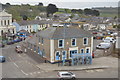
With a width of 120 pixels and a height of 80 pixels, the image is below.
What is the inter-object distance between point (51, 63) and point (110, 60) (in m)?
6.57

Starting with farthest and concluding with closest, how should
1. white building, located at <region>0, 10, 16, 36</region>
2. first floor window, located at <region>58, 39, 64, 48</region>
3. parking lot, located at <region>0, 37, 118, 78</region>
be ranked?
white building, located at <region>0, 10, 16, 36</region>
first floor window, located at <region>58, 39, 64, 48</region>
parking lot, located at <region>0, 37, 118, 78</region>

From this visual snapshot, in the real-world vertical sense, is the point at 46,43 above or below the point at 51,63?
above

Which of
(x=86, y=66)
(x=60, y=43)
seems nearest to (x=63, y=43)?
(x=60, y=43)

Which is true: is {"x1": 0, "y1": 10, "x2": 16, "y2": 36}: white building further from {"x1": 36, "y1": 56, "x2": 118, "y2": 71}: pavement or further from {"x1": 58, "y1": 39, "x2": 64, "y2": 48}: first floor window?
{"x1": 36, "y1": 56, "x2": 118, "y2": 71}: pavement

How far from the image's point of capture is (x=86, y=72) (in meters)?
16.3

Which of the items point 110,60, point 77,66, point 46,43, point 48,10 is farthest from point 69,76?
point 48,10

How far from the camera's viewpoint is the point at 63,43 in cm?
1941

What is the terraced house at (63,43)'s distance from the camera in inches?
750

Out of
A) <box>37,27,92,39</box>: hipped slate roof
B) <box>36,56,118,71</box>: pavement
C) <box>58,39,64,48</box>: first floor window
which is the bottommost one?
<box>36,56,118,71</box>: pavement

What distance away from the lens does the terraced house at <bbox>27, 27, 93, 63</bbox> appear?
1905 centimetres

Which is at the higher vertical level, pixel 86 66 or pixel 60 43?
pixel 60 43

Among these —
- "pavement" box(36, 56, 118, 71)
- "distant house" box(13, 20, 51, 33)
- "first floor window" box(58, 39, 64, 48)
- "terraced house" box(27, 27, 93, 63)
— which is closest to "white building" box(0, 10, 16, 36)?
"distant house" box(13, 20, 51, 33)

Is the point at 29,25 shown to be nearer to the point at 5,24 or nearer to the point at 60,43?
the point at 5,24

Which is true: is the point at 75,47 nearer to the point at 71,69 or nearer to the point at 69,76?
the point at 71,69
